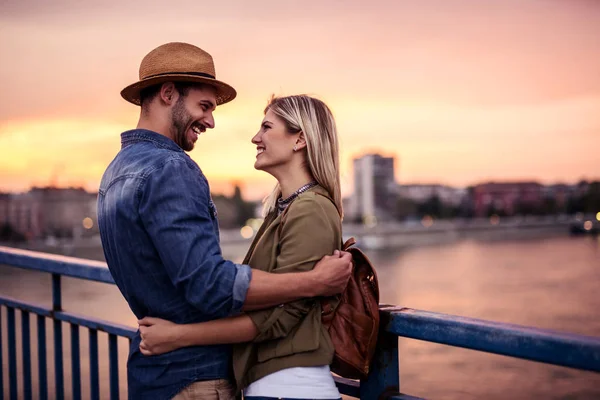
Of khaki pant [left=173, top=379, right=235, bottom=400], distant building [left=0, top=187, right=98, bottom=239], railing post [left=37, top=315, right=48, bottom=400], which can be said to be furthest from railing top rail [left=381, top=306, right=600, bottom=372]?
distant building [left=0, top=187, right=98, bottom=239]

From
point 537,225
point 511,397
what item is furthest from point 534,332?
point 537,225

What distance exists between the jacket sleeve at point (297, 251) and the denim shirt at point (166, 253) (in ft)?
0.33

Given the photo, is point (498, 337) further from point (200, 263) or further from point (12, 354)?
point (12, 354)

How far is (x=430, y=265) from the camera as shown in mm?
90438

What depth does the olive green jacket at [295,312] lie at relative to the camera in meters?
1.55

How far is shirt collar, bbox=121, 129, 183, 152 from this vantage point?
1.65m

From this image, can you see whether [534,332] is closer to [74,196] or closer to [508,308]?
[508,308]

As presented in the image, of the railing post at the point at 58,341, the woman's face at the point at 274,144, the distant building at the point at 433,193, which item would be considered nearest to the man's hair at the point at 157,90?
the woman's face at the point at 274,144

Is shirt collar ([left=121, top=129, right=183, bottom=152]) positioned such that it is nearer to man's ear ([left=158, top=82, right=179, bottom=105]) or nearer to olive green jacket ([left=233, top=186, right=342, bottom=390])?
man's ear ([left=158, top=82, right=179, bottom=105])

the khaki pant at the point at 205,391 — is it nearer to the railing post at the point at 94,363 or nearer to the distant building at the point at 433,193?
the railing post at the point at 94,363

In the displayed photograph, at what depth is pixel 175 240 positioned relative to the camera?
56.9 inches

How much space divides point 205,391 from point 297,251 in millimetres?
408

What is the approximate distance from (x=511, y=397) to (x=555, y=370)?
1636 cm

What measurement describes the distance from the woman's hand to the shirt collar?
1.35 ft
